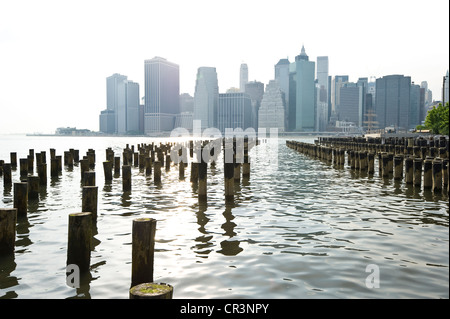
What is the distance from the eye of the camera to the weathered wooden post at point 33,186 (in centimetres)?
1564

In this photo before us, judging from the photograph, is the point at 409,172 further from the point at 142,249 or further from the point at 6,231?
the point at 6,231

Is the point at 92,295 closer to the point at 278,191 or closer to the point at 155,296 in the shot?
the point at 155,296

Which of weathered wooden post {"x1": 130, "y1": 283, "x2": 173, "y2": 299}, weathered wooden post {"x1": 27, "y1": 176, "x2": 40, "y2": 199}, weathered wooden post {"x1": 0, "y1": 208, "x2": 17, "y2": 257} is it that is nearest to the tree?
weathered wooden post {"x1": 27, "y1": 176, "x2": 40, "y2": 199}

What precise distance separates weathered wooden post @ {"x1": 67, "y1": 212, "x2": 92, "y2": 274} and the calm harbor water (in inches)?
11.6

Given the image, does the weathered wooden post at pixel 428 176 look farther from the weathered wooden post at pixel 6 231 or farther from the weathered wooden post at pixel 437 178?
the weathered wooden post at pixel 6 231

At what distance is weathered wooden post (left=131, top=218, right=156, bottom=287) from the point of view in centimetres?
702

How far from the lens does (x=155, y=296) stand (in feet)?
17.1

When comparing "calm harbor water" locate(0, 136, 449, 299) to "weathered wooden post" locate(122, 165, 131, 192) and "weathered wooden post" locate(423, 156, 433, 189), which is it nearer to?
"weathered wooden post" locate(122, 165, 131, 192)

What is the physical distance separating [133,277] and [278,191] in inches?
503

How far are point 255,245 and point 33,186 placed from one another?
1015 centimetres

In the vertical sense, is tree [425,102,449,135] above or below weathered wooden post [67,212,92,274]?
above

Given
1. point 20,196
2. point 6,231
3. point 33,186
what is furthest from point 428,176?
point 6,231
